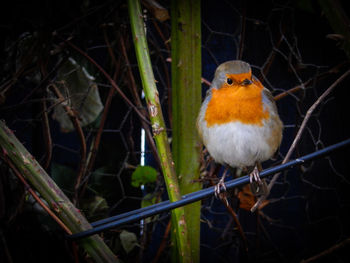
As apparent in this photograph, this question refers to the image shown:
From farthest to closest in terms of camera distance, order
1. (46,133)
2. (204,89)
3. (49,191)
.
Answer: (204,89), (46,133), (49,191)

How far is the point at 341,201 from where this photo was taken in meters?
1.71

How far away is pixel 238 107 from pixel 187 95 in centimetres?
17

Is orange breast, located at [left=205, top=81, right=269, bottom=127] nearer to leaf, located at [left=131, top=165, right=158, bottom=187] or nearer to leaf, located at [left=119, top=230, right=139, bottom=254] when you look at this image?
leaf, located at [left=131, top=165, right=158, bottom=187]

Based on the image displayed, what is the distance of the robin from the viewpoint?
3.63ft

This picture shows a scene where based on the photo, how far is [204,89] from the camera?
5.79ft

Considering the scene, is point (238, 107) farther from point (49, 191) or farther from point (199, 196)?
point (49, 191)

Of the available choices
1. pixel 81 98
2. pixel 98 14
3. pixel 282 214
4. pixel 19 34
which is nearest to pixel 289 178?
pixel 282 214

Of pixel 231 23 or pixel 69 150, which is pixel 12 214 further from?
pixel 231 23

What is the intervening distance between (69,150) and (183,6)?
39.2 inches

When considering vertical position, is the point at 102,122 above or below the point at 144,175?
above

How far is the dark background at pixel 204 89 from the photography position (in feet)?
5.01

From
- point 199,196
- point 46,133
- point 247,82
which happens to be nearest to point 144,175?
point 46,133

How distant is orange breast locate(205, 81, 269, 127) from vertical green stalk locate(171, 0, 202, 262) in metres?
0.07

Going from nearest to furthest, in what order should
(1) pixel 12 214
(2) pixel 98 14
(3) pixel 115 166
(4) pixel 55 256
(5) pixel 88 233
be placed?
(5) pixel 88 233 < (1) pixel 12 214 < (4) pixel 55 256 < (2) pixel 98 14 < (3) pixel 115 166
